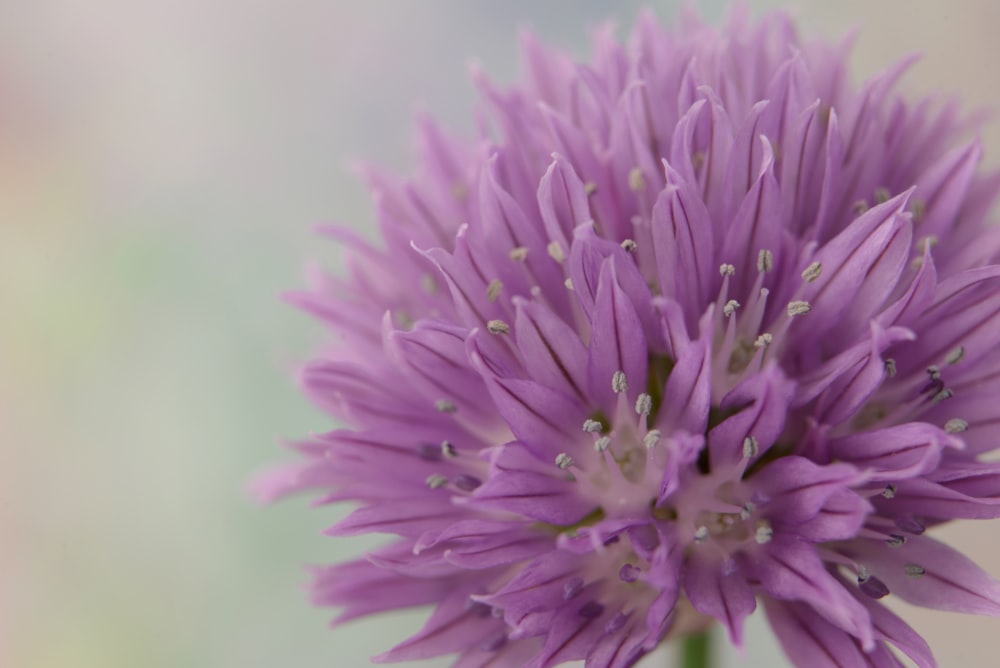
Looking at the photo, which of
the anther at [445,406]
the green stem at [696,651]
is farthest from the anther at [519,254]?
the green stem at [696,651]

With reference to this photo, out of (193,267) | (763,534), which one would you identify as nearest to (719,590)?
(763,534)

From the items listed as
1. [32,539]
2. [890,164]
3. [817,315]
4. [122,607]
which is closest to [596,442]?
[817,315]

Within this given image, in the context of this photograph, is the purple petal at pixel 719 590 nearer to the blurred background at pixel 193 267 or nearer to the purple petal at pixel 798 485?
the purple petal at pixel 798 485

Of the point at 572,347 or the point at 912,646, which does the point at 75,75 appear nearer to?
the point at 572,347

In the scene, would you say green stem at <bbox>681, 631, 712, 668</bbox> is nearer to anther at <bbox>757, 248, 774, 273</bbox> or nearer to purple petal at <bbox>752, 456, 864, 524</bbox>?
purple petal at <bbox>752, 456, 864, 524</bbox>

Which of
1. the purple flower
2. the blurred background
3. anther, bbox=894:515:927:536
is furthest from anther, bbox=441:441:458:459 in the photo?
the blurred background
